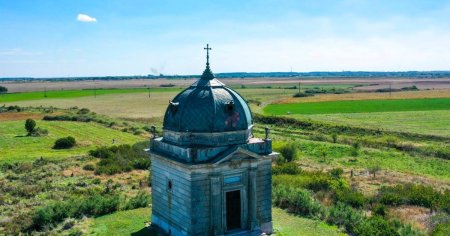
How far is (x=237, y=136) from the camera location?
2098cm

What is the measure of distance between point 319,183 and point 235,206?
1305cm

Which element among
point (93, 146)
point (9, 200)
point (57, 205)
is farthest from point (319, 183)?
point (93, 146)

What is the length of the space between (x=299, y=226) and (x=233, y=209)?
5.05 m

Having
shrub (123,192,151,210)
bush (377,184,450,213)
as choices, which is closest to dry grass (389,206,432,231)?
bush (377,184,450,213)

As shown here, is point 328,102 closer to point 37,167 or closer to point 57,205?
point 37,167

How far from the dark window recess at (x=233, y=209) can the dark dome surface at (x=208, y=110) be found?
127 inches

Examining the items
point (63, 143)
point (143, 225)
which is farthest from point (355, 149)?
point (63, 143)

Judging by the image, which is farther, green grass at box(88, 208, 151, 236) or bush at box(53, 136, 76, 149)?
bush at box(53, 136, 76, 149)

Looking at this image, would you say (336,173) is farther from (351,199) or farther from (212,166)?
(212,166)

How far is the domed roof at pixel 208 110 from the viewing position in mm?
20406

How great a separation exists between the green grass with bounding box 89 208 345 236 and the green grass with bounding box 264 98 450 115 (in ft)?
186

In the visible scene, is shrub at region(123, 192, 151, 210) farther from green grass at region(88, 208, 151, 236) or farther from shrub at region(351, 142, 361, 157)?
shrub at region(351, 142, 361, 157)

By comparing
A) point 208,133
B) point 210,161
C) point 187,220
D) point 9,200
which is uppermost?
point 208,133

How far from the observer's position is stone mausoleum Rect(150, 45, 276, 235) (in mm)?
19969
